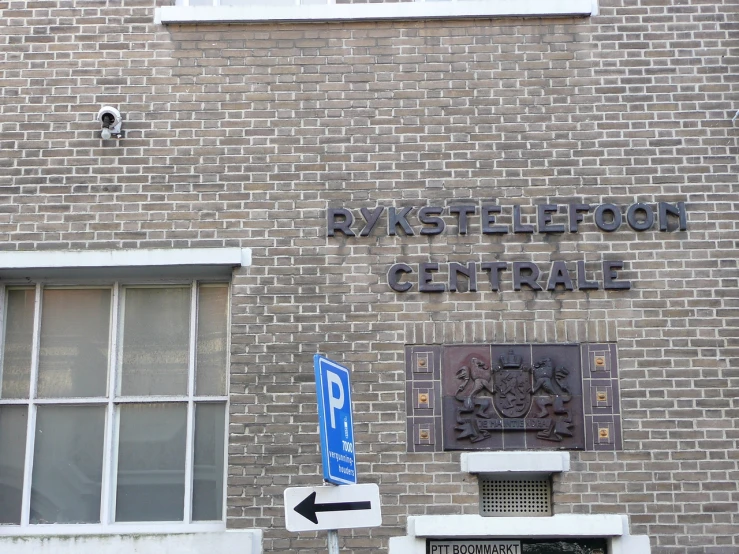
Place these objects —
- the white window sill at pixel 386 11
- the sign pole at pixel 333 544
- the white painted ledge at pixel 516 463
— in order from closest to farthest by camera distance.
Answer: the sign pole at pixel 333 544 → the white painted ledge at pixel 516 463 → the white window sill at pixel 386 11

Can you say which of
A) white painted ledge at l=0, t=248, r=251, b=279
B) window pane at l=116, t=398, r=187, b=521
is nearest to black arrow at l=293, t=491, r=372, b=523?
window pane at l=116, t=398, r=187, b=521

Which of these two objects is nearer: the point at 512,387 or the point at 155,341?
the point at 512,387

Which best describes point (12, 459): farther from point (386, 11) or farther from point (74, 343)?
point (386, 11)

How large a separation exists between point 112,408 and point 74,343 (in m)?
0.67

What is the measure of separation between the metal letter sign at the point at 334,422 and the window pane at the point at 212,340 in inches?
93.8

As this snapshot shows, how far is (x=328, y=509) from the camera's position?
5.82m

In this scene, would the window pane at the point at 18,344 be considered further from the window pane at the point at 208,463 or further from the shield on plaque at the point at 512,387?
the shield on plaque at the point at 512,387

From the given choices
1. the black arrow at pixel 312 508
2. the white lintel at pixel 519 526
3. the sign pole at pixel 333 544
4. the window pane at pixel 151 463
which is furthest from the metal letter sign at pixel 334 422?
the window pane at pixel 151 463

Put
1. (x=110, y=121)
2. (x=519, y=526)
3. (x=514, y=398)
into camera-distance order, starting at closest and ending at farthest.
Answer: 1. (x=519, y=526)
2. (x=514, y=398)
3. (x=110, y=121)

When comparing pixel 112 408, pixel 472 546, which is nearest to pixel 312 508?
pixel 472 546

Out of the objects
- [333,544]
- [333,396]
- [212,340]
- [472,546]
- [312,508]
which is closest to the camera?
[333,544]

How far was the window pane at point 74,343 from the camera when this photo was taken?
27.6 ft

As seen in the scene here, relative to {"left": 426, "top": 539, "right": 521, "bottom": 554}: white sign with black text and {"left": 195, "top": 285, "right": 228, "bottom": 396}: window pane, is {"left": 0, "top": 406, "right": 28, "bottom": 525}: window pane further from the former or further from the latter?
{"left": 426, "top": 539, "right": 521, "bottom": 554}: white sign with black text

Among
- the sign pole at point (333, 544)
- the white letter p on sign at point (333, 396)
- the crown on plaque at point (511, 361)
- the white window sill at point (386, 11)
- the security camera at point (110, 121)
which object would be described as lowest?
the sign pole at point (333, 544)
